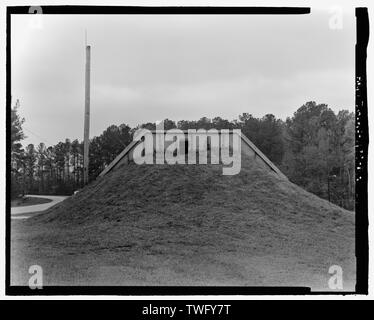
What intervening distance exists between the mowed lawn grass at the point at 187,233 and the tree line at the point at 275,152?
0.31 m

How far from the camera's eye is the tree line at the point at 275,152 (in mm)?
6672

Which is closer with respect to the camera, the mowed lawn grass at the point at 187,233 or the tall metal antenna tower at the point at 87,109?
the mowed lawn grass at the point at 187,233

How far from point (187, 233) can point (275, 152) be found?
105 inches

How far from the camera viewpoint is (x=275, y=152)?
8.73 metres

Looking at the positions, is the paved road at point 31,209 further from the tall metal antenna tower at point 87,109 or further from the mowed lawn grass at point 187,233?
the tall metal antenna tower at point 87,109

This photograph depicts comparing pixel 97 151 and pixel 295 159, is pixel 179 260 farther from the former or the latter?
pixel 295 159

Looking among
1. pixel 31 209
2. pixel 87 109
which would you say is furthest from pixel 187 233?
pixel 31 209

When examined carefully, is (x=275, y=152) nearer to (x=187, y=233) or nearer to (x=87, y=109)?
(x=187, y=233)

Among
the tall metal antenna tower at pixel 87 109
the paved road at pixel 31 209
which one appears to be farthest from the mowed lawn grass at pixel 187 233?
the tall metal antenna tower at pixel 87 109

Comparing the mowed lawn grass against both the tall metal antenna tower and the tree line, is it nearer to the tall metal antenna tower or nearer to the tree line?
the tree line

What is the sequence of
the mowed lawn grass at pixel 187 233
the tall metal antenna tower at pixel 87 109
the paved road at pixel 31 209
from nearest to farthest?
the mowed lawn grass at pixel 187 233 < the tall metal antenna tower at pixel 87 109 < the paved road at pixel 31 209

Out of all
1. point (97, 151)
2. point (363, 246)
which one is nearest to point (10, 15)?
point (97, 151)

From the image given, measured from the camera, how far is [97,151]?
312 inches

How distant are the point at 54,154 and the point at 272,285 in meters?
3.65
